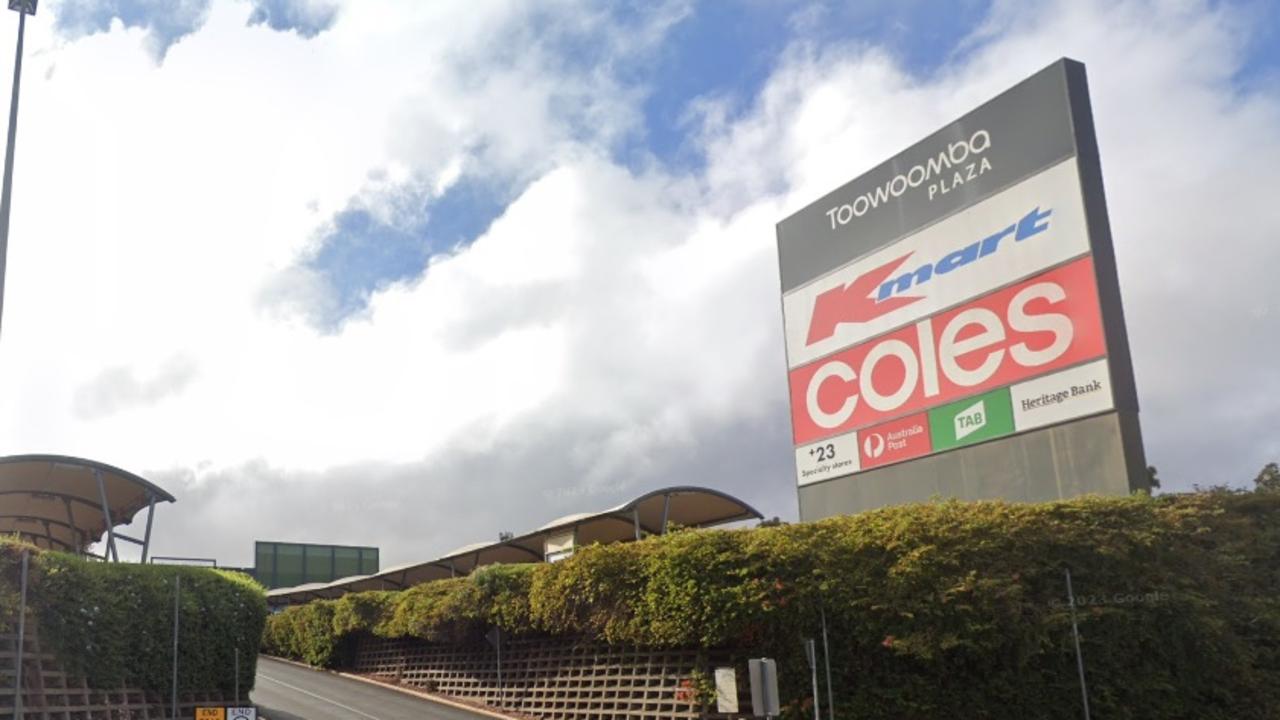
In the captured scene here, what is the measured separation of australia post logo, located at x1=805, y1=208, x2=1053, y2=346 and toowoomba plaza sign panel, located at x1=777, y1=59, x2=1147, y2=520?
0.04m

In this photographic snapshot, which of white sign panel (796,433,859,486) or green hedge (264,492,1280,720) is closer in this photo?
green hedge (264,492,1280,720)

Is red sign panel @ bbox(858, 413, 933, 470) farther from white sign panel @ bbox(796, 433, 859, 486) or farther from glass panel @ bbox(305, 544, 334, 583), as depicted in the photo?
glass panel @ bbox(305, 544, 334, 583)

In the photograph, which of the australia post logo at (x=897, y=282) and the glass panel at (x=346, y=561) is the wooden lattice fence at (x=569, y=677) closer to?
the australia post logo at (x=897, y=282)

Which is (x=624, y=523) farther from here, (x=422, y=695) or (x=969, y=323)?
(x=969, y=323)

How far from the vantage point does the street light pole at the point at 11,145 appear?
17.1 meters

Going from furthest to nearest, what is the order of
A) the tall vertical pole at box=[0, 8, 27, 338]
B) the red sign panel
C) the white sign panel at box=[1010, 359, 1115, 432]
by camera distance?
the red sign panel, the white sign panel at box=[1010, 359, 1115, 432], the tall vertical pole at box=[0, 8, 27, 338]

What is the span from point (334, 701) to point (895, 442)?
16944 millimetres

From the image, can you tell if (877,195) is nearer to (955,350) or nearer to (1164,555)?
(955,350)

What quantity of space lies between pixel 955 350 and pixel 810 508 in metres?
5.76

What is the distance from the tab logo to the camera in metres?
22.8

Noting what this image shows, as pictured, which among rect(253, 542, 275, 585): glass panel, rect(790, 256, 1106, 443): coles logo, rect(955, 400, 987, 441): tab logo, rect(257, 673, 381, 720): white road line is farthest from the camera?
rect(253, 542, 275, 585): glass panel

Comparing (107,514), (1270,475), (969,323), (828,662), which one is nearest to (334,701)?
(107,514)

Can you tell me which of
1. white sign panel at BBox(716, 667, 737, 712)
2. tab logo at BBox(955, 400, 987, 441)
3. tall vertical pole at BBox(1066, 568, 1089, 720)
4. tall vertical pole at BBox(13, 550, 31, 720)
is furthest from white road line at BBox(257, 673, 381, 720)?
tall vertical pole at BBox(1066, 568, 1089, 720)

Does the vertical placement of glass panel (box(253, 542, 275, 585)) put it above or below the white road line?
above
